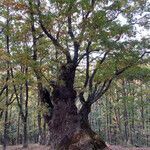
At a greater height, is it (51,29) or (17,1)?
(17,1)

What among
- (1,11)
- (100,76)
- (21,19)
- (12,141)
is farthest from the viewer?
(12,141)

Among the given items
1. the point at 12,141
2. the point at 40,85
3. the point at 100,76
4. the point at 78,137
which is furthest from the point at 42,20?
the point at 12,141

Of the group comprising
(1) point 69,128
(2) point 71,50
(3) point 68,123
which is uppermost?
(2) point 71,50

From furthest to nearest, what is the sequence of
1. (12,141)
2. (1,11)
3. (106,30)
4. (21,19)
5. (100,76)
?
(12,141), (1,11), (100,76), (21,19), (106,30)

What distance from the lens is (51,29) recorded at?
66.4 ft

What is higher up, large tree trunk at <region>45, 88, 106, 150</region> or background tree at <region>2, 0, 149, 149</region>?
background tree at <region>2, 0, 149, 149</region>

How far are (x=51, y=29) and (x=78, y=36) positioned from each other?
2.17m

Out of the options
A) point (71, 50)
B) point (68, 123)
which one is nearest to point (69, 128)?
point (68, 123)

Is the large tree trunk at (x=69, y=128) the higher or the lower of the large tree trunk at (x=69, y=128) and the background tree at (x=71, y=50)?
the lower

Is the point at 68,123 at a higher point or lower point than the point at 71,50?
lower

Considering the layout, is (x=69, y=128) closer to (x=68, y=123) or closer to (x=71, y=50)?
(x=68, y=123)

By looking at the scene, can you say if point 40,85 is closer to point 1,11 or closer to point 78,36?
point 78,36

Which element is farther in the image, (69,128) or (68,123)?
(68,123)

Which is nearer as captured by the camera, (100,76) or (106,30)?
(106,30)
